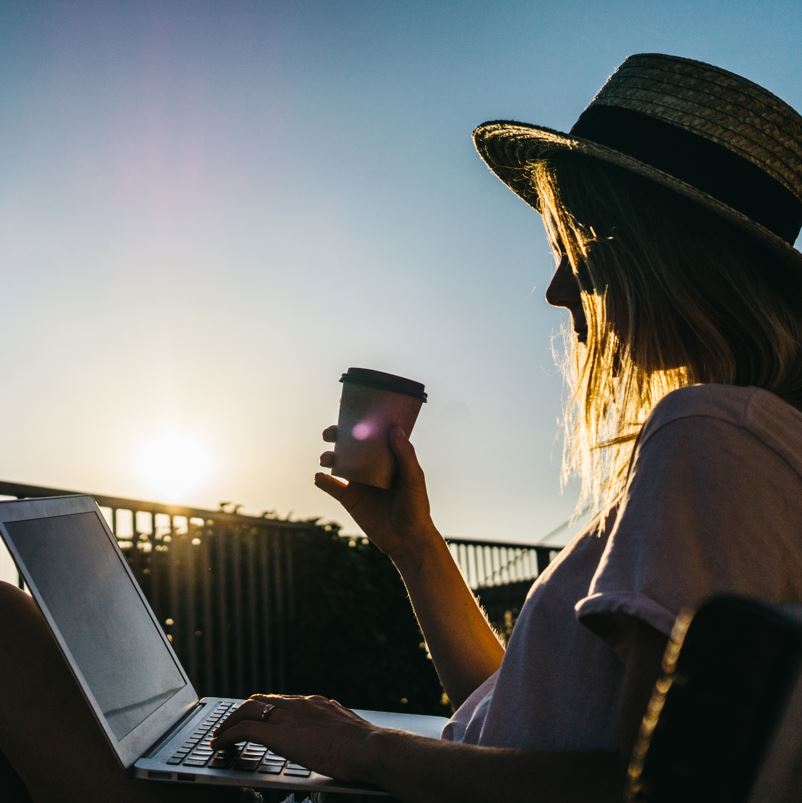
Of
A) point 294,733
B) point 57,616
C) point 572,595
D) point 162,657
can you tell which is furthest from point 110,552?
point 572,595

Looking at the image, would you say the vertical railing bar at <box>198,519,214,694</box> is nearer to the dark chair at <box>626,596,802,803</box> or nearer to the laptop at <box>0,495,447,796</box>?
the laptop at <box>0,495,447,796</box>

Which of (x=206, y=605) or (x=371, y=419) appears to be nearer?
(x=371, y=419)

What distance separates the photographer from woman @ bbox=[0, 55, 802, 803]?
2.93 ft

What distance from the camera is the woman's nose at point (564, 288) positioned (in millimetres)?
1598

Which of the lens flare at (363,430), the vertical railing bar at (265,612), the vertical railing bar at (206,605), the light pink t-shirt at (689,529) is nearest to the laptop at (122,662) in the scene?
the light pink t-shirt at (689,529)

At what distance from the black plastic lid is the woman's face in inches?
15.6

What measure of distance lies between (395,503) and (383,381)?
1.10 ft

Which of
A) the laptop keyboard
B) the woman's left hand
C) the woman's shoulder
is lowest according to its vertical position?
the laptop keyboard

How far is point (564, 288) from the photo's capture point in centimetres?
161

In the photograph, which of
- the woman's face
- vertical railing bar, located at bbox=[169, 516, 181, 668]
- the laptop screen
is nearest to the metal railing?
vertical railing bar, located at bbox=[169, 516, 181, 668]

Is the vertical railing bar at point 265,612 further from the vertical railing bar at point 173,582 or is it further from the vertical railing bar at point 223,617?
the vertical railing bar at point 173,582

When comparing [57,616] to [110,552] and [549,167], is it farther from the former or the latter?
[549,167]

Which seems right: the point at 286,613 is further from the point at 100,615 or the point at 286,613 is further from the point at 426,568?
the point at 100,615

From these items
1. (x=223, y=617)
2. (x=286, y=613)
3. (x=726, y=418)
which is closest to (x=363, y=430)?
(x=726, y=418)
